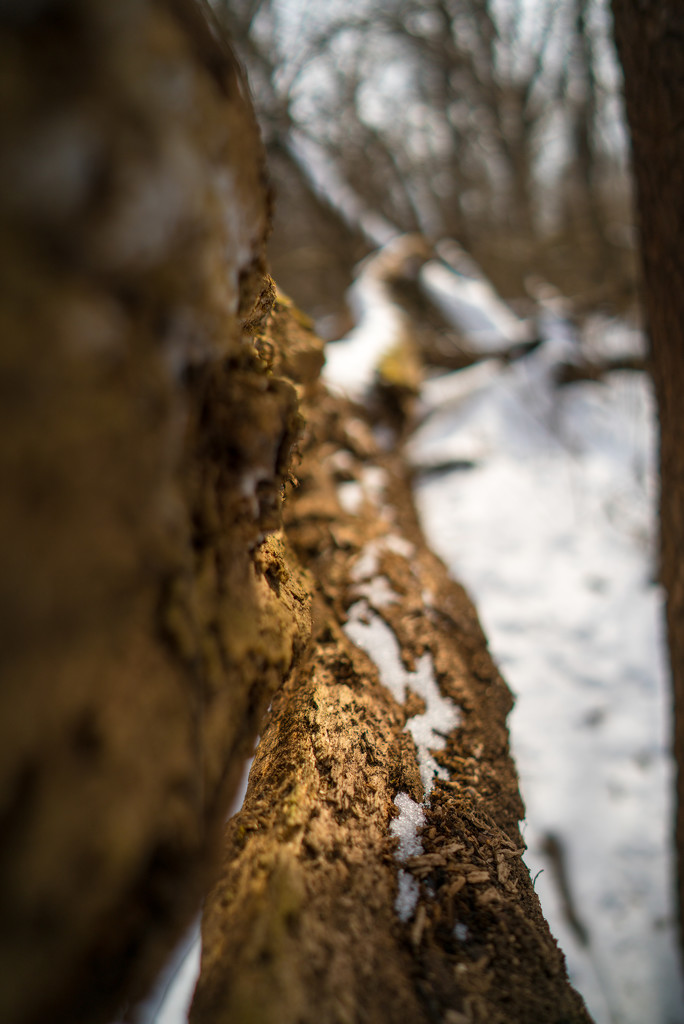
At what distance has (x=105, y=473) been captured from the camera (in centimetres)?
46

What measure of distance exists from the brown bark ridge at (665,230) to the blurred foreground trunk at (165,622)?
3.56ft

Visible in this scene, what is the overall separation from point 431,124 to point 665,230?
9.83 m

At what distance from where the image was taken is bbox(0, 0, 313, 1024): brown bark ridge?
417 mm

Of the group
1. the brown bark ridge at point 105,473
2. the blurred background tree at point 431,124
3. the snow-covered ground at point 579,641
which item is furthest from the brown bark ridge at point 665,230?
the blurred background tree at point 431,124

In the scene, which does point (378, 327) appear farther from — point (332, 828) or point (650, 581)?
point (332, 828)

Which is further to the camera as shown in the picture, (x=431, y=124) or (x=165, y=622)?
(x=431, y=124)

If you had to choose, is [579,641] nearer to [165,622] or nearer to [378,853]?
[378,853]

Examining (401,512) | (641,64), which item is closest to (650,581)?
(401,512)

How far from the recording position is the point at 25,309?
0.42 metres

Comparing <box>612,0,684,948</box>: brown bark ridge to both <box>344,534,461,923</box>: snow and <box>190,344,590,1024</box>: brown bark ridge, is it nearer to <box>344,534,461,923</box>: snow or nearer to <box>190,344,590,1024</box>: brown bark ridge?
<box>190,344,590,1024</box>: brown bark ridge

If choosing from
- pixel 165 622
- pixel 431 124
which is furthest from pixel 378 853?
pixel 431 124

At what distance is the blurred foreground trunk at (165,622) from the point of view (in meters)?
0.42

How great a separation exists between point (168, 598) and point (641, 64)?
1866 millimetres

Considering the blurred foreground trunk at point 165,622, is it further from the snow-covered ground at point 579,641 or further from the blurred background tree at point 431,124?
the blurred background tree at point 431,124
